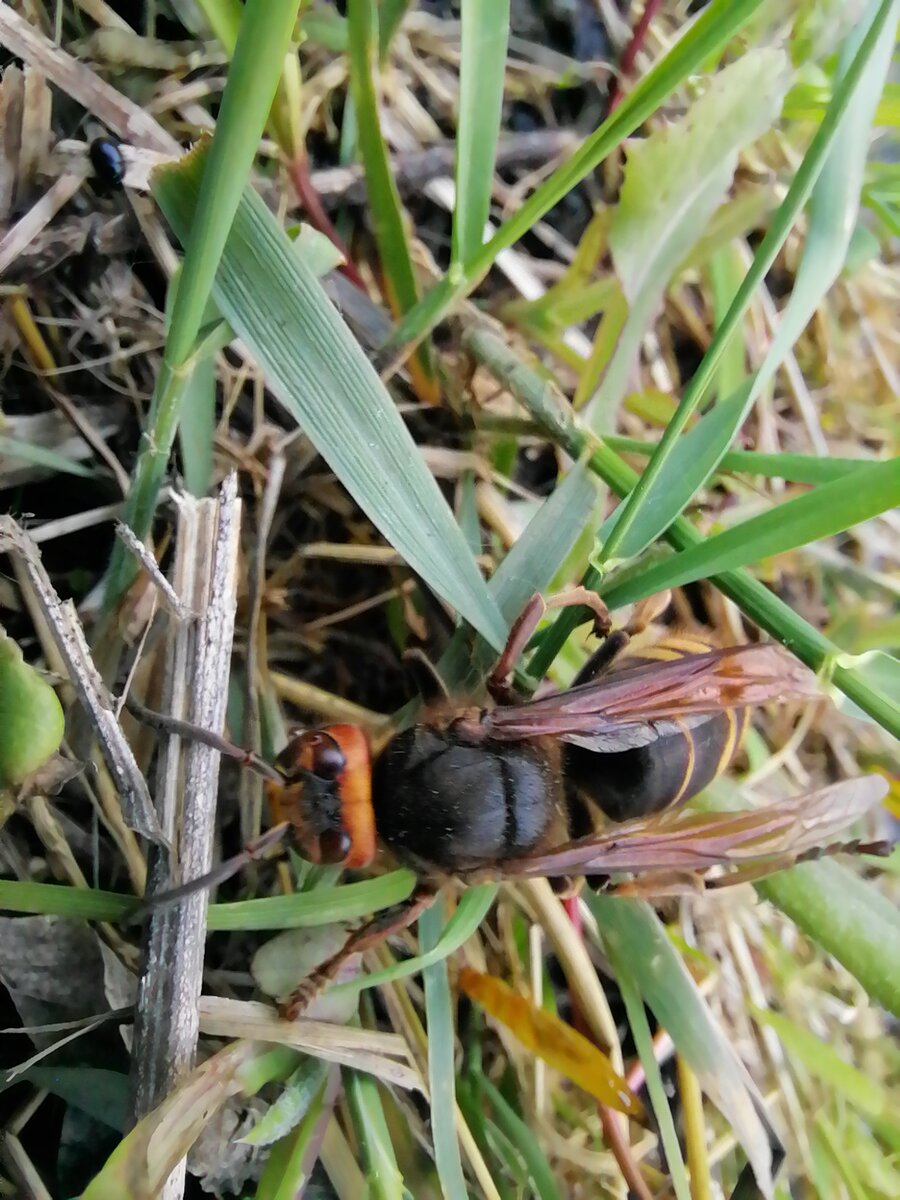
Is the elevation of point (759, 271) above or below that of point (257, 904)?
above

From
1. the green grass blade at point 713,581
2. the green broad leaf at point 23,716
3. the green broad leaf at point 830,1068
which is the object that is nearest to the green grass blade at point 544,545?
the green grass blade at point 713,581

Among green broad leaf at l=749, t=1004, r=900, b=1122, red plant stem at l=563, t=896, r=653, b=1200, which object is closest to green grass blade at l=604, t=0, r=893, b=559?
red plant stem at l=563, t=896, r=653, b=1200

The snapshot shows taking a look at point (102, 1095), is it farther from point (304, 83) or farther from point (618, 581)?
point (304, 83)

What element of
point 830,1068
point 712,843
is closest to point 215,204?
point 712,843

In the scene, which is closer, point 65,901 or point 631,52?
point 65,901

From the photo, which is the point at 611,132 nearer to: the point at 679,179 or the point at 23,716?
the point at 679,179
